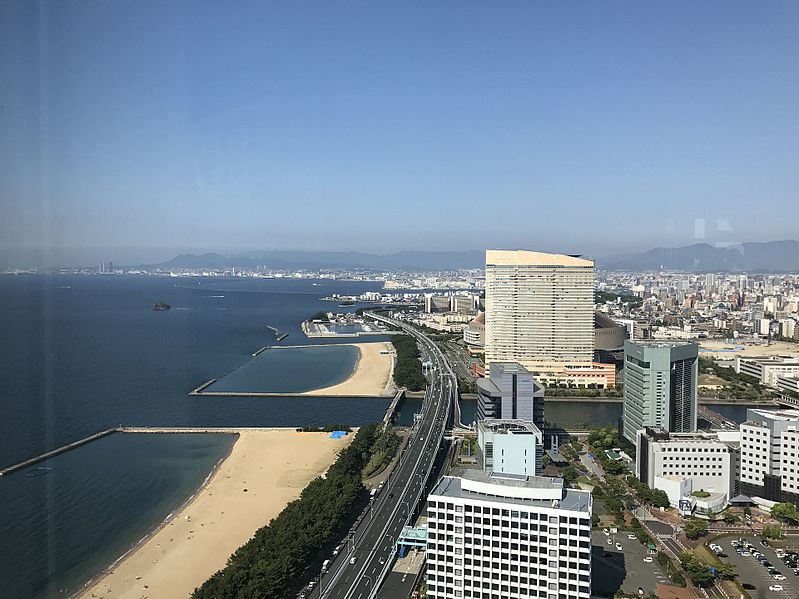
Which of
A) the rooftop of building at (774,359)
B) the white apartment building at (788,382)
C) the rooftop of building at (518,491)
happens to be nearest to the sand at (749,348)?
the rooftop of building at (774,359)

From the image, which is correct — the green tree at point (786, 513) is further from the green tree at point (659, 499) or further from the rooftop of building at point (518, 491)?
the rooftop of building at point (518, 491)

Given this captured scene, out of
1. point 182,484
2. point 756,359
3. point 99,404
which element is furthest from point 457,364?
point 182,484

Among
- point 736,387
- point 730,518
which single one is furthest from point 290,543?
point 736,387

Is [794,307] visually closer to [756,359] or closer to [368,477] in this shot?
[756,359]

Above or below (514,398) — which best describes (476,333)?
below

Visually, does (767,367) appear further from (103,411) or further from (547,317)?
(103,411)

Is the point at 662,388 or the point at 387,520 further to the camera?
the point at 662,388

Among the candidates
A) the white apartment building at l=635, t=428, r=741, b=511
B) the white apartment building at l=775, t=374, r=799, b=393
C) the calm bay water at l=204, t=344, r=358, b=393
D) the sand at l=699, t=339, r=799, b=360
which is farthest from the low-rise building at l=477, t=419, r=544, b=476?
the sand at l=699, t=339, r=799, b=360
